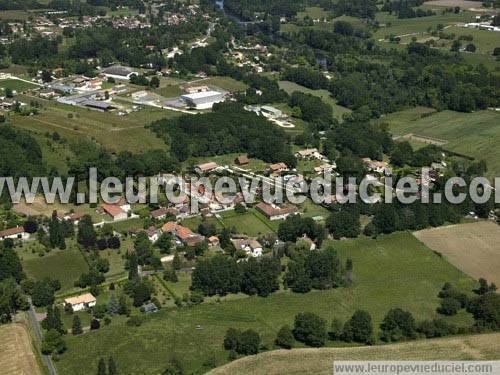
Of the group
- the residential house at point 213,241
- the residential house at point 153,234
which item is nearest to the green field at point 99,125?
the residential house at point 153,234

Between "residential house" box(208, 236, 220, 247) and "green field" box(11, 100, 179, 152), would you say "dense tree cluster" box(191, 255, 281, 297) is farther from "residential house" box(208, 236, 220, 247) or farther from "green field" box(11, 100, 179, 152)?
"green field" box(11, 100, 179, 152)

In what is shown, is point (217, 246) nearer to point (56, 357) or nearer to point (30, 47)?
point (56, 357)

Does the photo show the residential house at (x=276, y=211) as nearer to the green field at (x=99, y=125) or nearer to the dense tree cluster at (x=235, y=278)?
the dense tree cluster at (x=235, y=278)

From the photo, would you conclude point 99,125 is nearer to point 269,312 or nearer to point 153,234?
point 153,234

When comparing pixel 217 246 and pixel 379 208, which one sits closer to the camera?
pixel 217 246

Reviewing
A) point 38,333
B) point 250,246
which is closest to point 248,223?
point 250,246

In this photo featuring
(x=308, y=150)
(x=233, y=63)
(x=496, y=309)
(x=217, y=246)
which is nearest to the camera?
(x=496, y=309)

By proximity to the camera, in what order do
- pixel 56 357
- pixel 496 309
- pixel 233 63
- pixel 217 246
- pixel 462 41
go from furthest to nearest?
pixel 462 41, pixel 233 63, pixel 217 246, pixel 496 309, pixel 56 357

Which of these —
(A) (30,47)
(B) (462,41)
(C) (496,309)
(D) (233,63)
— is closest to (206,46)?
(D) (233,63)
